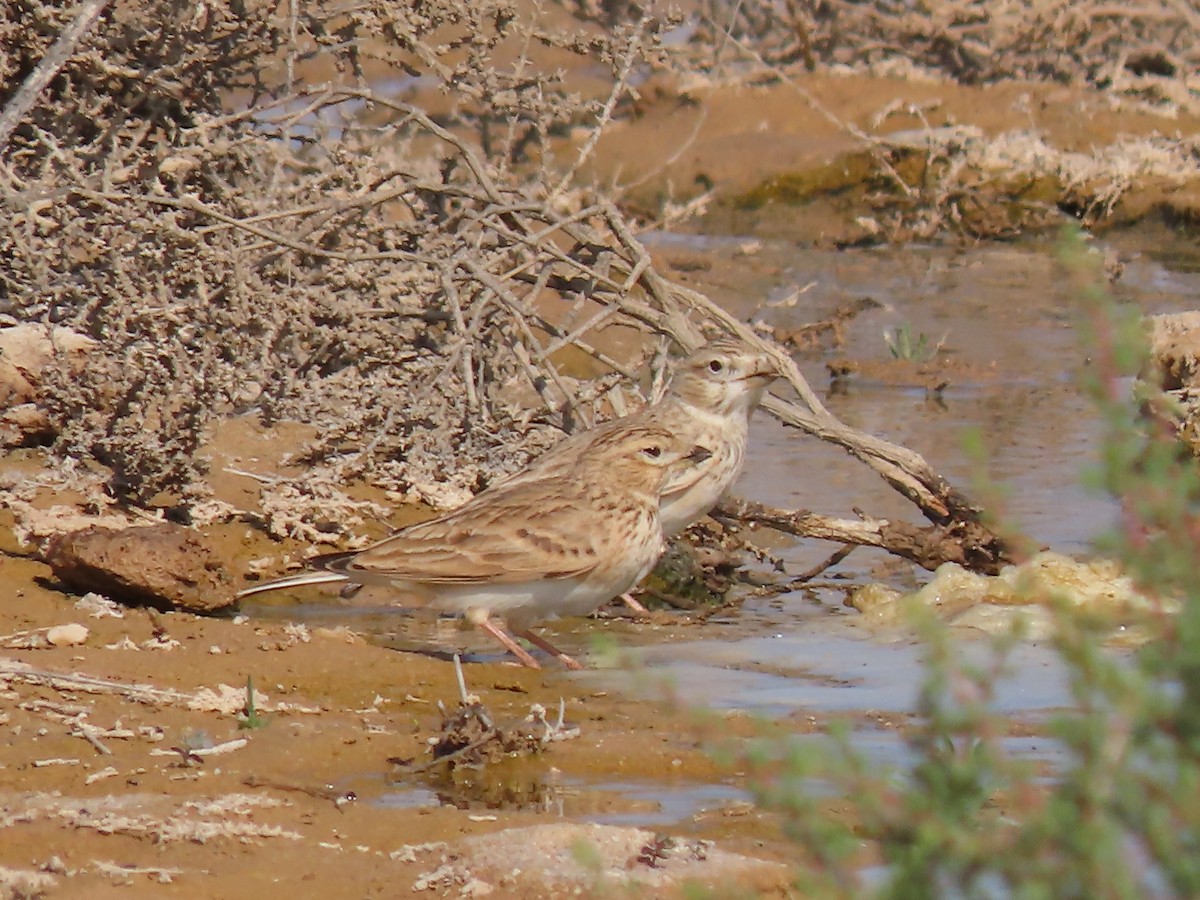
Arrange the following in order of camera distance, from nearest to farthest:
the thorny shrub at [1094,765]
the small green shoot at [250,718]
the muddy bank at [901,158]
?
the thorny shrub at [1094,765]
the small green shoot at [250,718]
the muddy bank at [901,158]

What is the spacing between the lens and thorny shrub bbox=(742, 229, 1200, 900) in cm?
250

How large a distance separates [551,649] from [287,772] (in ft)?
5.78

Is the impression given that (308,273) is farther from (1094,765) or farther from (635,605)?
(1094,765)

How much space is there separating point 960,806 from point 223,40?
6604mm

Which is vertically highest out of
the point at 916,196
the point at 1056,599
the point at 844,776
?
the point at 1056,599

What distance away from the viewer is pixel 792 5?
18938 mm

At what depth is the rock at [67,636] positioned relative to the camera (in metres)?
6.19

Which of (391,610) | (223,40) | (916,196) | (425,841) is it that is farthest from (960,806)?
(916,196)

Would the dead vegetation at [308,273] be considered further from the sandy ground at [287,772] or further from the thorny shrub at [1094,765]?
the thorny shrub at [1094,765]

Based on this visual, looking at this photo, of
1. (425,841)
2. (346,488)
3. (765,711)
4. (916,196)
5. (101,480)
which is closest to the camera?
(425,841)

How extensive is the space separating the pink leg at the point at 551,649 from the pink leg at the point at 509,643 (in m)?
0.02

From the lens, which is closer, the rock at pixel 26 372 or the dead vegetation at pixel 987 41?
the rock at pixel 26 372

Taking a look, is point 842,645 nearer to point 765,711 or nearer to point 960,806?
point 765,711

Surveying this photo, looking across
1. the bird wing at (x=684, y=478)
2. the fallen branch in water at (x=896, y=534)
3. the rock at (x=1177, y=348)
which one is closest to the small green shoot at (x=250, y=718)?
the bird wing at (x=684, y=478)
